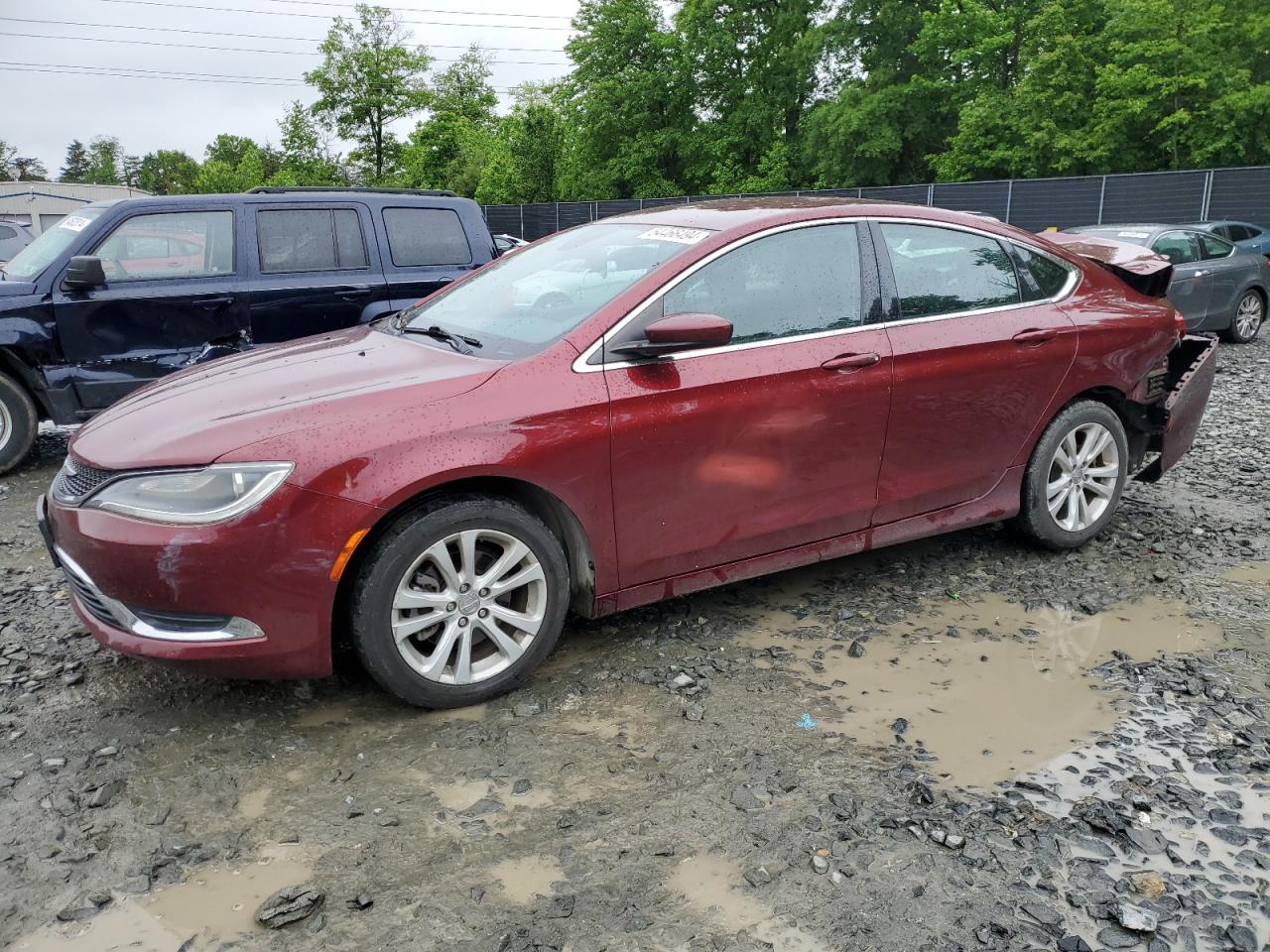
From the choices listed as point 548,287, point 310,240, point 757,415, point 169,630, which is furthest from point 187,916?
point 310,240

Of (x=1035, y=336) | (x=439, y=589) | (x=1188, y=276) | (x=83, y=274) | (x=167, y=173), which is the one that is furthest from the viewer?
(x=167, y=173)

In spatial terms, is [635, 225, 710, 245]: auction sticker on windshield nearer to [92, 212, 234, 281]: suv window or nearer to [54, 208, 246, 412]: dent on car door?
[54, 208, 246, 412]: dent on car door

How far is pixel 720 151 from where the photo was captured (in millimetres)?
44469

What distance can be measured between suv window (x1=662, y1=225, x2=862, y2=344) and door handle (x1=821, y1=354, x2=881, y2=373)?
0.14 metres

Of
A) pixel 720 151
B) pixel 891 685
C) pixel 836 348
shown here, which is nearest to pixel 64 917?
pixel 891 685

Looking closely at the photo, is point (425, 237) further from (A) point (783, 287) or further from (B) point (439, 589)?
(B) point (439, 589)

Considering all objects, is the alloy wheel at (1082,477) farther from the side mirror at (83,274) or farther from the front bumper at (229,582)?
the side mirror at (83,274)

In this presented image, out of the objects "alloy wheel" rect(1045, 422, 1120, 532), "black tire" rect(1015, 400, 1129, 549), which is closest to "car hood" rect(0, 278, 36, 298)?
"black tire" rect(1015, 400, 1129, 549)

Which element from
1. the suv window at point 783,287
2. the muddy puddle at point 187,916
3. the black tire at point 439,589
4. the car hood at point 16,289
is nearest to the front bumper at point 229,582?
the black tire at point 439,589

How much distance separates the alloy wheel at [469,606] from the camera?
330 cm

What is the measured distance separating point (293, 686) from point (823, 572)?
2.46 metres

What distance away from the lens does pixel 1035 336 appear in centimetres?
457

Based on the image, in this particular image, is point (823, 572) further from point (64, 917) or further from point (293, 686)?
point (64, 917)

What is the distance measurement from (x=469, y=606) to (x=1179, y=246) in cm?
1119
